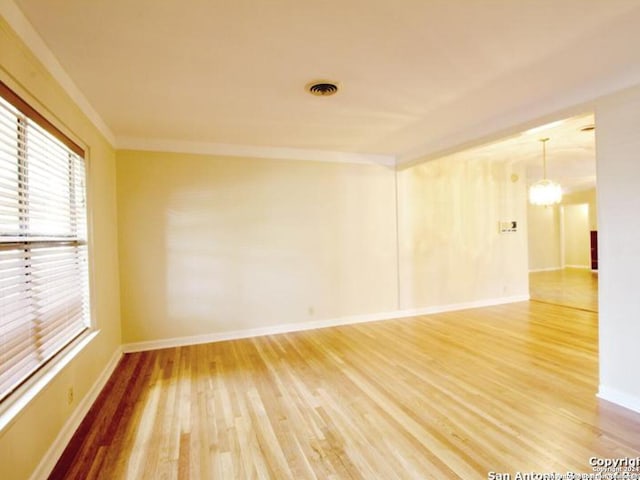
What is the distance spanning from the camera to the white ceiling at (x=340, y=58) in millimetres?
1714

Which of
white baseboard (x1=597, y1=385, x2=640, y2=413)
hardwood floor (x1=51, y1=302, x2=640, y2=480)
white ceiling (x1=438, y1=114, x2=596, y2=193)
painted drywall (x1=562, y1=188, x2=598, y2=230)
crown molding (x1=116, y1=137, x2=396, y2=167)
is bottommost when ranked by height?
hardwood floor (x1=51, y1=302, x2=640, y2=480)

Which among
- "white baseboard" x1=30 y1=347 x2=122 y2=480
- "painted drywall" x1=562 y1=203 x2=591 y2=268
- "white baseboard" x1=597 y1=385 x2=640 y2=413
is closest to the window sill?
"white baseboard" x1=30 y1=347 x2=122 y2=480

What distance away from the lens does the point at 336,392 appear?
2.74 meters

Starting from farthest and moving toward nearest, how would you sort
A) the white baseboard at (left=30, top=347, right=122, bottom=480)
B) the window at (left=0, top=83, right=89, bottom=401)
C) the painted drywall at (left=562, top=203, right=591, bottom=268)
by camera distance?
the painted drywall at (left=562, top=203, right=591, bottom=268) < the white baseboard at (left=30, top=347, right=122, bottom=480) < the window at (left=0, top=83, right=89, bottom=401)

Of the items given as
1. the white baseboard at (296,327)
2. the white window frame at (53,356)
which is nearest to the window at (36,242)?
the white window frame at (53,356)

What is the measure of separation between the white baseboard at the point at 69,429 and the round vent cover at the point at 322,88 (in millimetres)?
2891

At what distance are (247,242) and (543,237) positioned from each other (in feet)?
31.7

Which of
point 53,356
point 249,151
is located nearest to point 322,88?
point 249,151

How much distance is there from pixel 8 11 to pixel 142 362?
306cm

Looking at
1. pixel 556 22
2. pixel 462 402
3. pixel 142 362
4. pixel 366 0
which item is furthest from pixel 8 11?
pixel 462 402

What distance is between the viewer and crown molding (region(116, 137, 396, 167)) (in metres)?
3.84

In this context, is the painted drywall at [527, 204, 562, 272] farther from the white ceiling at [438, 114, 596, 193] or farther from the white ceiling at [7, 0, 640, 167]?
the white ceiling at [7, 0, 640, 167]

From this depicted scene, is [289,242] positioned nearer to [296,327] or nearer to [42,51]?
[296,327]

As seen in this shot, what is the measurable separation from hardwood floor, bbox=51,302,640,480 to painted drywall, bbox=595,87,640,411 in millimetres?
266
